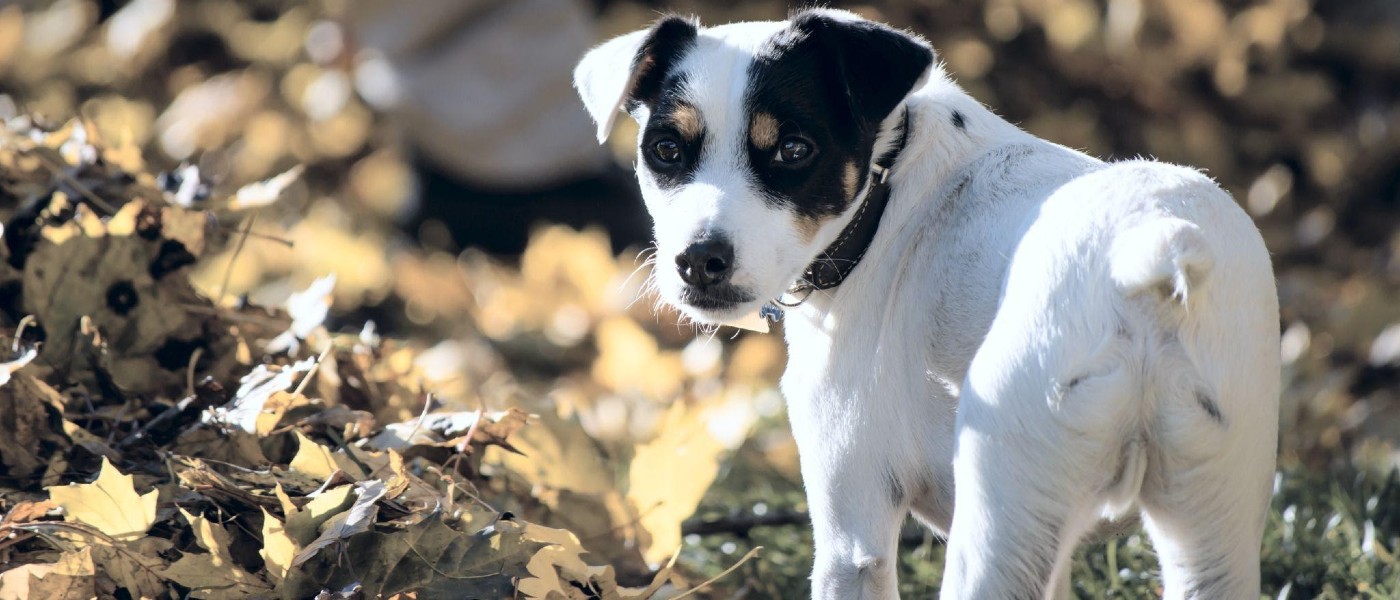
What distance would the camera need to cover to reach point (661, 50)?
2.36 meters

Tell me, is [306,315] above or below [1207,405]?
below

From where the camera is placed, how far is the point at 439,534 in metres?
2.05

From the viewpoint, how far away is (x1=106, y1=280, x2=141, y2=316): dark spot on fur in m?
2.61

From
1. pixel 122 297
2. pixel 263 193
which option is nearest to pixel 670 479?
pixel 263 193

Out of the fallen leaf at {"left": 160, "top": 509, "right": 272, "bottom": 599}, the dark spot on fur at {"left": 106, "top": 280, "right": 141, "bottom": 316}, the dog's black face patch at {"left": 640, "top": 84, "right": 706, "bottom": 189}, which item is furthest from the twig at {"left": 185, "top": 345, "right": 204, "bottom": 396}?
the dog's black face patch at {"left": 640, "top": 84, "right": 706, "bottom": 189}

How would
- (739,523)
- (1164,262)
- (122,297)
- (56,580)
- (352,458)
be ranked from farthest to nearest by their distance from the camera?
1. (739,523)
2. (122,297)
3. (352,458)
4. (56,580)
5. (1164,262)

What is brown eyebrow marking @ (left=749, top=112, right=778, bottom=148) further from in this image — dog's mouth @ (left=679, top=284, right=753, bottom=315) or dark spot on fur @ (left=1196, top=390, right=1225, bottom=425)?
dark spot on fur @ (left=1196, top=390, right=1225, bottom=425)

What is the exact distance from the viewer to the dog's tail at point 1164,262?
5.55 feet

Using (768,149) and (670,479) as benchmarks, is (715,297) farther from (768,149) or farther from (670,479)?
(670,479)

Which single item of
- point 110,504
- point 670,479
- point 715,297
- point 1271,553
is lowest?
point 1271,553

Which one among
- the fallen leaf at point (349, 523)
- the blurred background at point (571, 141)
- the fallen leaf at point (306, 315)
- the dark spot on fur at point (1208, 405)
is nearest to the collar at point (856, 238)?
the dark spot on fur at point (1208, 405)

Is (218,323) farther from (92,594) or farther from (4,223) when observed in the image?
(92,594)

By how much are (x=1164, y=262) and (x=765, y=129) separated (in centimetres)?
69

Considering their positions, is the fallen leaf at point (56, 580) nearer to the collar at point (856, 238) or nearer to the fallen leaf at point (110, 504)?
the fallen leaf at point (110, 504)
